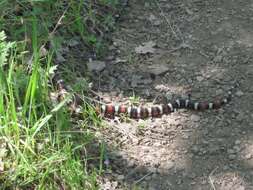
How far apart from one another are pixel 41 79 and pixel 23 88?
141mm

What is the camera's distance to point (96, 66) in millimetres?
5164

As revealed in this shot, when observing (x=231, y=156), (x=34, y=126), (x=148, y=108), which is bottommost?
(x=231, y=156)

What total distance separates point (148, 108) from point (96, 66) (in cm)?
70

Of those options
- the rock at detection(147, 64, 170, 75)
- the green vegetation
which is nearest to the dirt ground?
the rock at detection(147, 64, 170, 75)

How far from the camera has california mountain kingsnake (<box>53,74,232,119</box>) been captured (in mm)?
4605

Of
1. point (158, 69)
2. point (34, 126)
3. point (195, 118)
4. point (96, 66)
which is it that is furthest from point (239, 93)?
point (34, 126)

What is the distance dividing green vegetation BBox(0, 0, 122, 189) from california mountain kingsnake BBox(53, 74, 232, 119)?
127 millimetres

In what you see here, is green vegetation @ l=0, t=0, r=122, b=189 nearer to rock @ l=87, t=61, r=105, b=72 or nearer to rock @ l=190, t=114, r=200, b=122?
rock @ l=87, t=61, r=105, b=72

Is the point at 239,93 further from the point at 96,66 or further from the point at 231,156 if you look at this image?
the point at 96,66

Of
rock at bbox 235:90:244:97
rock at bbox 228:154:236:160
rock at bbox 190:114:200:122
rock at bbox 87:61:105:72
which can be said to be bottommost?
rock at bbox 228:154:236:160

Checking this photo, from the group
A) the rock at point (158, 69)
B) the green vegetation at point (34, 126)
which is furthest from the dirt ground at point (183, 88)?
the green vegetation at point (34, 126)

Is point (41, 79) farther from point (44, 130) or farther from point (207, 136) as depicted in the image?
point (207, 136)

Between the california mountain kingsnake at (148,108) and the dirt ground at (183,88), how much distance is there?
6 cm

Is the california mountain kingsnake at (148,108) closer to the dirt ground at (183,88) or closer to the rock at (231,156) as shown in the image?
the dirt ground at (183,88)
